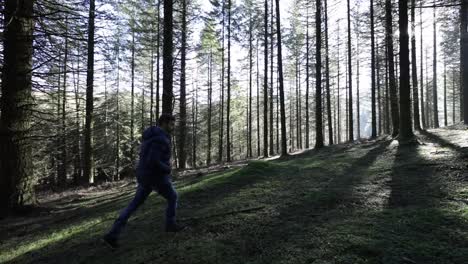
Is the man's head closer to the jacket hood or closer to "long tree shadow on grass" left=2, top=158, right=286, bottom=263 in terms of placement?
the jacket hood

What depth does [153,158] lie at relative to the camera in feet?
14.3

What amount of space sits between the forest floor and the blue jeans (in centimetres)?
31

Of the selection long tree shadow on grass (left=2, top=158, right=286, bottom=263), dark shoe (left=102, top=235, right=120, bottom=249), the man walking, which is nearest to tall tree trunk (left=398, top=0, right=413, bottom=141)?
long tree shadow on grass (left=2, top=158, right=286, bottom=263)

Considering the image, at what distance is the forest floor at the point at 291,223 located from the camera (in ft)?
12.0

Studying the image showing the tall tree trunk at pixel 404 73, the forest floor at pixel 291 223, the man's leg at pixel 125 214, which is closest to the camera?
the forest floor at pixel 291 223

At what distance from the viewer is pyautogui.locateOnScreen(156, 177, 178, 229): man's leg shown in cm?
452

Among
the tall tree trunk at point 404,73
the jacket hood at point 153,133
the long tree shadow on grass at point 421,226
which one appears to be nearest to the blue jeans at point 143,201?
the jacket hood at point 153,133

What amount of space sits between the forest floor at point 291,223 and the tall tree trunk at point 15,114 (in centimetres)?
75

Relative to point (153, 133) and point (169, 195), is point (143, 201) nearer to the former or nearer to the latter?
point (169, 195)

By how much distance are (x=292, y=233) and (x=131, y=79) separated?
2407cm

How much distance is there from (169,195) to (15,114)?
5.43 meters

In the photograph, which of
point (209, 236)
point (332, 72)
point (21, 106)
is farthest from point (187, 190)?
point (332, 72)

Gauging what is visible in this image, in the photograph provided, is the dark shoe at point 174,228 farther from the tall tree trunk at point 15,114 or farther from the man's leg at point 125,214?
the tall tree trunk at point 15,114

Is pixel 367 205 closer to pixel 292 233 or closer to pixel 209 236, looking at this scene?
pixel 292 233
